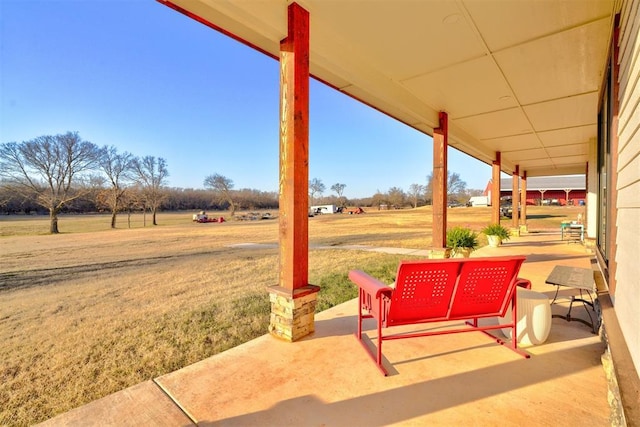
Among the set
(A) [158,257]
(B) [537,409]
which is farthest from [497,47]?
(A) [158,257]

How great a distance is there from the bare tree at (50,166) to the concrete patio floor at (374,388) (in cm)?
2906

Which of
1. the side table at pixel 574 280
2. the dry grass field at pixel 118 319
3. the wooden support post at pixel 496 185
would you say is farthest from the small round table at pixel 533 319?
the wooden support post at pixel 496 185

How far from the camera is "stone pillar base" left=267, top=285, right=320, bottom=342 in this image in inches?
104

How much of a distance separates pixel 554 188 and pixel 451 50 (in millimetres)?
36753

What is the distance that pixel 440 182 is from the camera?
5.63 meters

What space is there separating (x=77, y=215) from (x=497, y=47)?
54428mm

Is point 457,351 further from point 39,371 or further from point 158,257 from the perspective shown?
point 158,257

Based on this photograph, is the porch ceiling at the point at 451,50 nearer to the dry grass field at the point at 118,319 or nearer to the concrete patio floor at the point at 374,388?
the concrete patio floor at the point at 374,388

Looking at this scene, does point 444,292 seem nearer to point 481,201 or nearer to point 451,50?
point 451,50

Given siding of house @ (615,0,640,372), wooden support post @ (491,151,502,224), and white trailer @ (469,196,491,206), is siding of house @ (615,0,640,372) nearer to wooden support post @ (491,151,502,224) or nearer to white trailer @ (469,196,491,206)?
wooden support post @ (491,151,502,224)

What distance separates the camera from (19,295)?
5641 millimetres

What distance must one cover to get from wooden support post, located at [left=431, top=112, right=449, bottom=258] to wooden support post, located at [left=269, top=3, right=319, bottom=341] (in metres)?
3.70

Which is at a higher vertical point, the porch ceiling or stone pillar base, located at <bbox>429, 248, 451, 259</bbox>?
the porch ceiling

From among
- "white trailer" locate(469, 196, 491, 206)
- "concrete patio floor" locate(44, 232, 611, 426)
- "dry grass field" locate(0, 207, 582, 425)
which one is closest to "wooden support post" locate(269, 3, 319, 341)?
"concrete patio floor" locate(44, 232, 611, 426)
